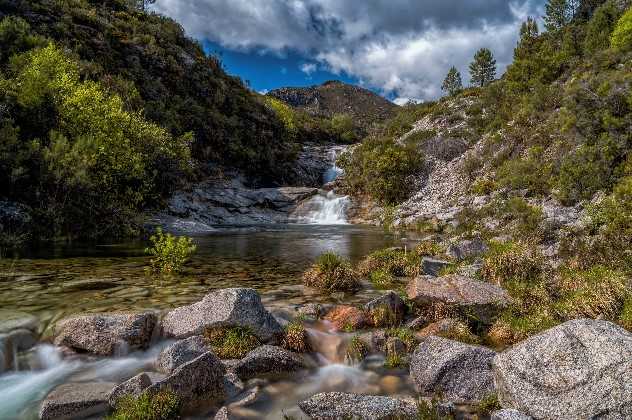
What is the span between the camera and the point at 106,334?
8.58 meters

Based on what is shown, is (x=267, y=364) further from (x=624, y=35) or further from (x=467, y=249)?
(x=624, y=35)

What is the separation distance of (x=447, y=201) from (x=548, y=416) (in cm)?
3324

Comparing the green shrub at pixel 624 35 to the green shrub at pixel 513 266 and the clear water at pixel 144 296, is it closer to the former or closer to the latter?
the clear water at pixel 144 296

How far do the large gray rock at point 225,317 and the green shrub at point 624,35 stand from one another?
3934 cm

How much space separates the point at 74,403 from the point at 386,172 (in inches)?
1651

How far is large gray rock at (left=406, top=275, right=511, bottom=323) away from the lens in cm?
970

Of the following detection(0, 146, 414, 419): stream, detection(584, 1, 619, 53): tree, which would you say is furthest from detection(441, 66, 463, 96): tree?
detection(0, 146, 414, 419): stream

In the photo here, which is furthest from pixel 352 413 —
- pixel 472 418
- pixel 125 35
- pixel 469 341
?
pixel 125 35

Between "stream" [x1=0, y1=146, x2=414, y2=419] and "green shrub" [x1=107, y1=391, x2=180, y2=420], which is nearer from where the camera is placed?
"green shrub" [x1=107, y1=391, x2=180, y2=420]

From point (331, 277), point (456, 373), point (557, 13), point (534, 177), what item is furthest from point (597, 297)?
point (557, 13)

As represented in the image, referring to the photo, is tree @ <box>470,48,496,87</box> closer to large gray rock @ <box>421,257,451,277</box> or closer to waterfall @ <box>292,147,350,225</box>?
waterfall @ <box>292,147,350,225</box>

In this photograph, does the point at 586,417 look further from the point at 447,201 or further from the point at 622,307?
the point at 447,201

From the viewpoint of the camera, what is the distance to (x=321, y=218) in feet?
154

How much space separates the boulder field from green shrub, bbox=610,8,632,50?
37.9 metres
